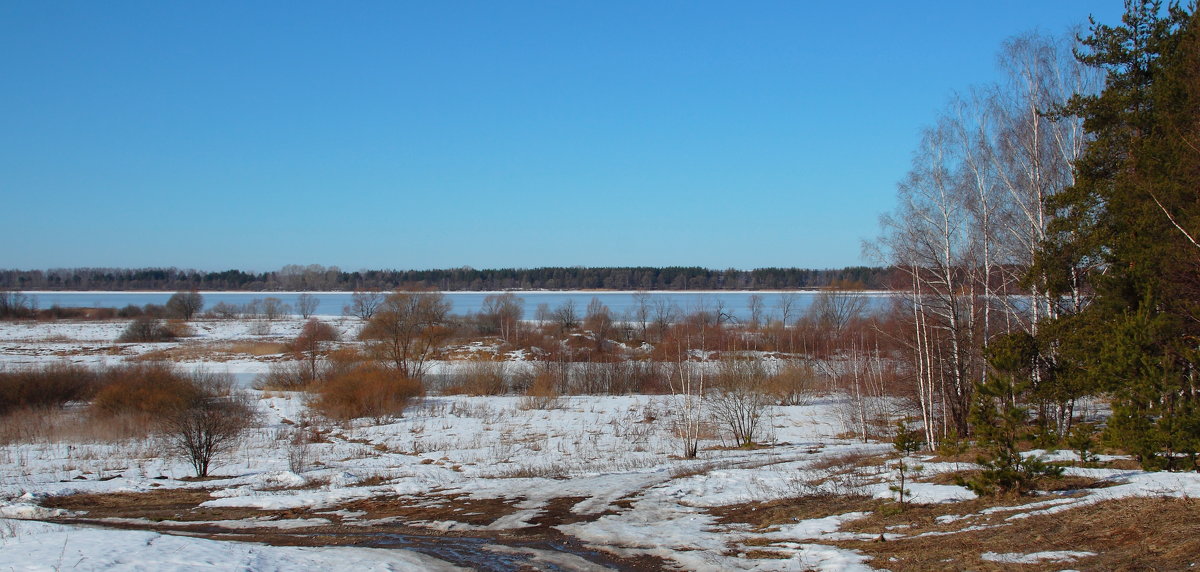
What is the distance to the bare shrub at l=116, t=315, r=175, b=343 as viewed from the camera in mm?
66750

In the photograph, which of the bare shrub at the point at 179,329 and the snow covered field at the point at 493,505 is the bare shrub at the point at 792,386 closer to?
the snow covered field at the point at 493,505

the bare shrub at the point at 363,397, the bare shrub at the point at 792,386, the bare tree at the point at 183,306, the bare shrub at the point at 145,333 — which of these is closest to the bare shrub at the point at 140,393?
the bare shrub at the point at 363,397

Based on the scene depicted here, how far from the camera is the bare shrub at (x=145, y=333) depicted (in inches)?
2628

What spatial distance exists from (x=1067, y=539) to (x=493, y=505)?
862 centimetres

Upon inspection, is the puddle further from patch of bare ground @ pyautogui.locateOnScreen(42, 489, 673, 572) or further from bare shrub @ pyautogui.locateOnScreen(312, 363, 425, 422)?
bare shrub @ pyautogui.locateOnScreen(312, 363, 425, 422)

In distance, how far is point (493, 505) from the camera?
12852mm

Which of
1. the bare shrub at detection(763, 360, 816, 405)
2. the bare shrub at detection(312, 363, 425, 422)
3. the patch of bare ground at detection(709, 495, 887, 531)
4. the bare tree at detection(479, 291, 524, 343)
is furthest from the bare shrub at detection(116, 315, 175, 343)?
the patch of bare ground at detection(709, 495, 887, 531)

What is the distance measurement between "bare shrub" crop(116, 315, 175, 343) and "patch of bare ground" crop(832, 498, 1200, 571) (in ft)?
237

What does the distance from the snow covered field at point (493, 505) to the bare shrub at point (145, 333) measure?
152ft

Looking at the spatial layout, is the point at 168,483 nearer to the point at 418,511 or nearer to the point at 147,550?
the point at 418,511

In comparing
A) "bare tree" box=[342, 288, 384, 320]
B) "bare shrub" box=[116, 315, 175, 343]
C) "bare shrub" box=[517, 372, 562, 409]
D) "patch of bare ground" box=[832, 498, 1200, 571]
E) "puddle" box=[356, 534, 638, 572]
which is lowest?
"bare shrub" box=[517, 372, 562, 409]

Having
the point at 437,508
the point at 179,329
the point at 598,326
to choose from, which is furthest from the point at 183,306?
the point at 437,508

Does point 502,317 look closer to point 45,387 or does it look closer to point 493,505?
point 45,387

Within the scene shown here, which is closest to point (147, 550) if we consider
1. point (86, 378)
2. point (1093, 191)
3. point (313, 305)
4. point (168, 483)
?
point (168, 483)
